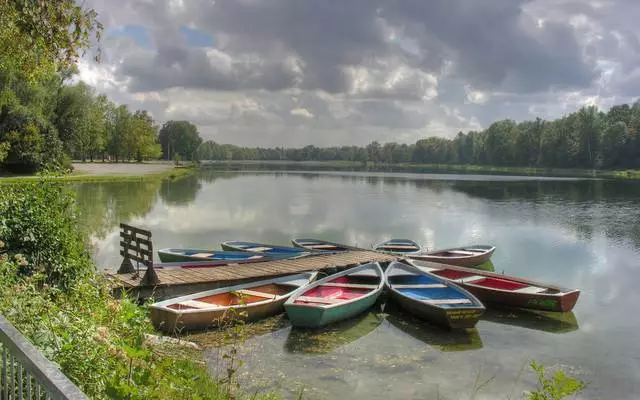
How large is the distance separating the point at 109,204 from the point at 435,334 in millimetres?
31481

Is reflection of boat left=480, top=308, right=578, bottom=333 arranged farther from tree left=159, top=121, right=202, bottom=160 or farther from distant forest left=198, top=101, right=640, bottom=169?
tree left=159, top=121, right=202, bottom=160

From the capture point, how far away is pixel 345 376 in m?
10.3

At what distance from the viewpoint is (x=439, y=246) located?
26953 mm

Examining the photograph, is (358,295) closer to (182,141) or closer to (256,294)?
(256,294)

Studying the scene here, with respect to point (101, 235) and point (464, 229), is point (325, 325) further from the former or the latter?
point (464, 229)

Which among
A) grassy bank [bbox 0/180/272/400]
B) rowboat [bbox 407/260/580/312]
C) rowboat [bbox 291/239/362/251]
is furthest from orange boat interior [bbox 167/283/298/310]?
rowboat [bbox 291/239/362/251]

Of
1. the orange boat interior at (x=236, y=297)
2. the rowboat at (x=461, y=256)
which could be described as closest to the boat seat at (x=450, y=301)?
the orange boat interior at (x=236, y=297)

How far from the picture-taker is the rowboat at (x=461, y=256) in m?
20.0

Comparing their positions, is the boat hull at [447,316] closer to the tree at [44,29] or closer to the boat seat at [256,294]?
the boat seat at [256,294]

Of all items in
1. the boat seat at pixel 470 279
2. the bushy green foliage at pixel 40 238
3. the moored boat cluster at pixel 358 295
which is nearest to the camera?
the bushy green foliage at pixel 40 238

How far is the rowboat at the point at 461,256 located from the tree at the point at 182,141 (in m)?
140

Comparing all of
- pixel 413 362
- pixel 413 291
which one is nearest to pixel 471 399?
pixel 413 362

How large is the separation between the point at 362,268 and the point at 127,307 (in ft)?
35.1

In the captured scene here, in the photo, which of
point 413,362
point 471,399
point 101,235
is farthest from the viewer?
point 101,235
